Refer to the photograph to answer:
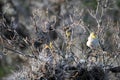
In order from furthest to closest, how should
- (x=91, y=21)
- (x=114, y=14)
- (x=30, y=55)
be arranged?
(x=114, y=14), (x=91, y=21), (x=30, y=55)

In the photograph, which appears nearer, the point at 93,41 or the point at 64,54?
the point at 93,41

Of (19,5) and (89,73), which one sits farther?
(19,5)

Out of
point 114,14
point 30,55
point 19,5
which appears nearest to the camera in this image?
point 30,55

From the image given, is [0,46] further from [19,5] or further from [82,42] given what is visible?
[19,5]

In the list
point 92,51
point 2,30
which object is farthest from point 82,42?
point 2,30

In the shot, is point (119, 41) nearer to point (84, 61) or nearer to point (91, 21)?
point (84, 61)

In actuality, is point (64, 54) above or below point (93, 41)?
below

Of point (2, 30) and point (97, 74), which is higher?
point (2, 30)

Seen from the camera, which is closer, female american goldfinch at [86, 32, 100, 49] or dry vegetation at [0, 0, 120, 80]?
female american goldfinch at [86, 32, 100, 49]

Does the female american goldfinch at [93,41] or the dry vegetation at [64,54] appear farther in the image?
the dry vegetation at [64,54]

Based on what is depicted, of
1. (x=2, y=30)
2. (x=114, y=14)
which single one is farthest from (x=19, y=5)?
(x=2, y=30)
